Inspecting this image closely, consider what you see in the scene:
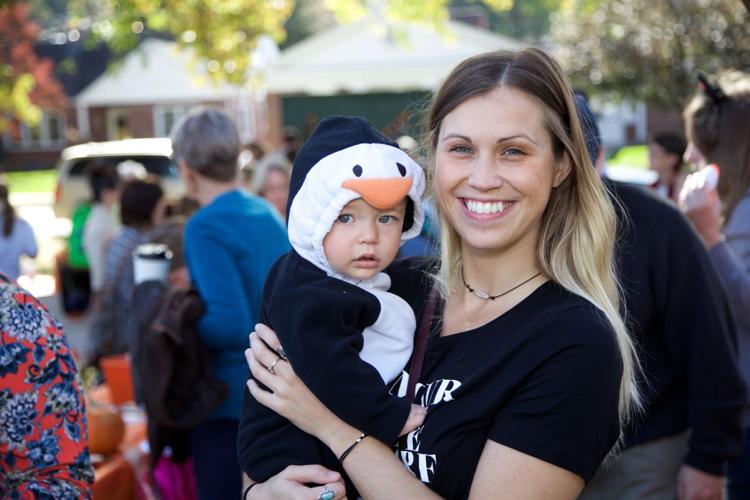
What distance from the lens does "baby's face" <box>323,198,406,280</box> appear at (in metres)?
2.27

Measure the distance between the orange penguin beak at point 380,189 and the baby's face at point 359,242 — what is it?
0.16 ft

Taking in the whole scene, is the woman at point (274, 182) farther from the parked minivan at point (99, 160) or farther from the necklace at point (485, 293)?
the parked minivan at point (99, 160)

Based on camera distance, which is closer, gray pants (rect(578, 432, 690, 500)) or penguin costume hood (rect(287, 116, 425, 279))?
penguin costume hood (rect(287, 116, 425, 279))

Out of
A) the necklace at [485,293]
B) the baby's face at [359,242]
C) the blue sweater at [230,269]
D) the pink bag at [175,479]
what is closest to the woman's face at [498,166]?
the necklace at [485,293]

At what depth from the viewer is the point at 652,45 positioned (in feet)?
41.0

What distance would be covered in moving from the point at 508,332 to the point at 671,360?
117 centimetres

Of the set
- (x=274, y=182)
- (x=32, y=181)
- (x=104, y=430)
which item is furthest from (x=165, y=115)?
(x=104, y=430)

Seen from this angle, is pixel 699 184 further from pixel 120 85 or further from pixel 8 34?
pixel 120 85

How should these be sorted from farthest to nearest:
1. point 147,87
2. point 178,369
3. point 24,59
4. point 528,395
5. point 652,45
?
point 147,87, point 24,59, point 652,45, point 178,369, point 528,395

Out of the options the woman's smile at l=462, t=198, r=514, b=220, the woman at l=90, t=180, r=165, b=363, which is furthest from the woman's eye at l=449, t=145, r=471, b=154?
the woman at l=90, t=180, r=165, b=363

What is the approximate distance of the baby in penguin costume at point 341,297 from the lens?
2090 mm

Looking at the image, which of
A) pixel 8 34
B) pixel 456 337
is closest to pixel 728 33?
pixel 456 337

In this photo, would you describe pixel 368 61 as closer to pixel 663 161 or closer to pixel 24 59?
pixel 663 161

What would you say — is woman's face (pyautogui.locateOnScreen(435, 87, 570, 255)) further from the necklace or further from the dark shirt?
the dark shirt
